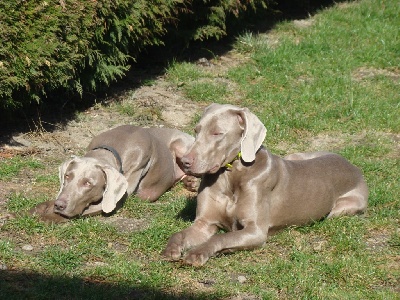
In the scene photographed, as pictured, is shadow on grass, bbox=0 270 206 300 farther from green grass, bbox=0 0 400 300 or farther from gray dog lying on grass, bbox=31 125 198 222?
gray dog lying on grass, bbox=31 125 198 222

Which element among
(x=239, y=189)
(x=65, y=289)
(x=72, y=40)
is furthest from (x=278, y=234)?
(x=72, y=40)

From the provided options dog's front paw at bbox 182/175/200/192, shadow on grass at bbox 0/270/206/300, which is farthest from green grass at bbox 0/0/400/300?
dog's front paw at bbox 182/175/200/192

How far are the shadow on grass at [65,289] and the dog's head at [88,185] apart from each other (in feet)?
4.46

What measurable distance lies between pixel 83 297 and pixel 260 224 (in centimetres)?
176

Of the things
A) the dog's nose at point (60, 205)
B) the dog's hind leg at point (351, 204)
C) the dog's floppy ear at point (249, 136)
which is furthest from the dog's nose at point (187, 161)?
the dog's hind leg at point (351, 204)

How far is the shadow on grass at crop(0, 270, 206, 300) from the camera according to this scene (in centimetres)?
550

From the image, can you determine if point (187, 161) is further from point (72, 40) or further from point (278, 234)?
point (72, 40)

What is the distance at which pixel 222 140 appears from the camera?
21.6 ft

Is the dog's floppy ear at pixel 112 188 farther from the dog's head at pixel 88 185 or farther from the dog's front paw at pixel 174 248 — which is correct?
the dog's front paw at pixel 174 248

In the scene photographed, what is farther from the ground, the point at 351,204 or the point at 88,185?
the point at 88,185

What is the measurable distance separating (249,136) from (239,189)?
45cm

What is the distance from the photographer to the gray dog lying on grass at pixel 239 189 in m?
6.50

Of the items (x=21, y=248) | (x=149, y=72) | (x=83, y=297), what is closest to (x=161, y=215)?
(x=21, y=248)

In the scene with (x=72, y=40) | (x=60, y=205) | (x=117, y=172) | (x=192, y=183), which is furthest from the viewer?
(x=72, y=40)
